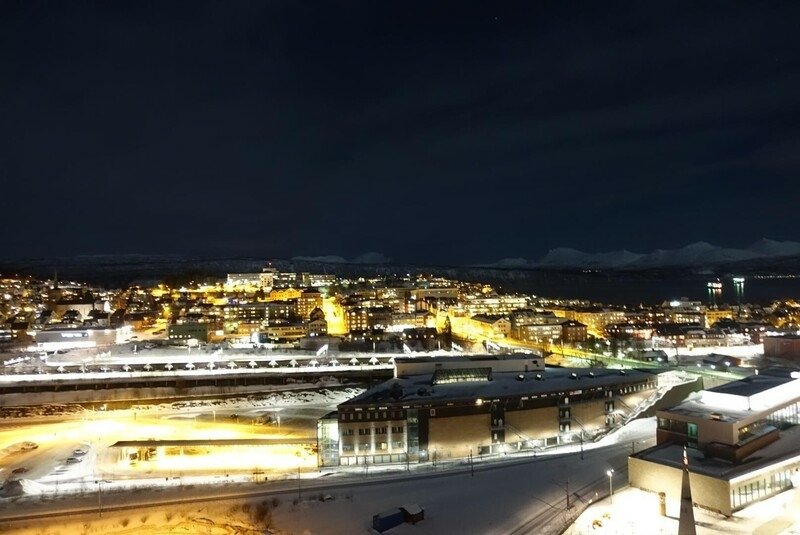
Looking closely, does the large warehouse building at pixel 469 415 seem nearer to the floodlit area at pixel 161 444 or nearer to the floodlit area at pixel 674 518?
the floodlit area at pixel 161 444

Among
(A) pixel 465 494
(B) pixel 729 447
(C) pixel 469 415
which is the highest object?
(B) pixel 729 447

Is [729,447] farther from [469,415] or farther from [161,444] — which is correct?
[161,444]

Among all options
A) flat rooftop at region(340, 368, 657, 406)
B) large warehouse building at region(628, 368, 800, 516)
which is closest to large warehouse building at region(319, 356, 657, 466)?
flat rooftop at region(340, 368, 657, 406)

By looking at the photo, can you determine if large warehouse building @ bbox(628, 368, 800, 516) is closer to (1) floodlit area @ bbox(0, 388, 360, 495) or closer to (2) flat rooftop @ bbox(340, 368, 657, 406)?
(2) flat rooftop @ bbox(340, 368, 657, 406)

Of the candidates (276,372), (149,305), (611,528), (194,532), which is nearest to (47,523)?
(194,532)

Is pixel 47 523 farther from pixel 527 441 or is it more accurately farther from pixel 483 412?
pixel 527 441

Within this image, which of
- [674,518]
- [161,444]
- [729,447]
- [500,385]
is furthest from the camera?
[500,385]

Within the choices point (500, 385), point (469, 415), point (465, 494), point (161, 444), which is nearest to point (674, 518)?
point (465, 494)
